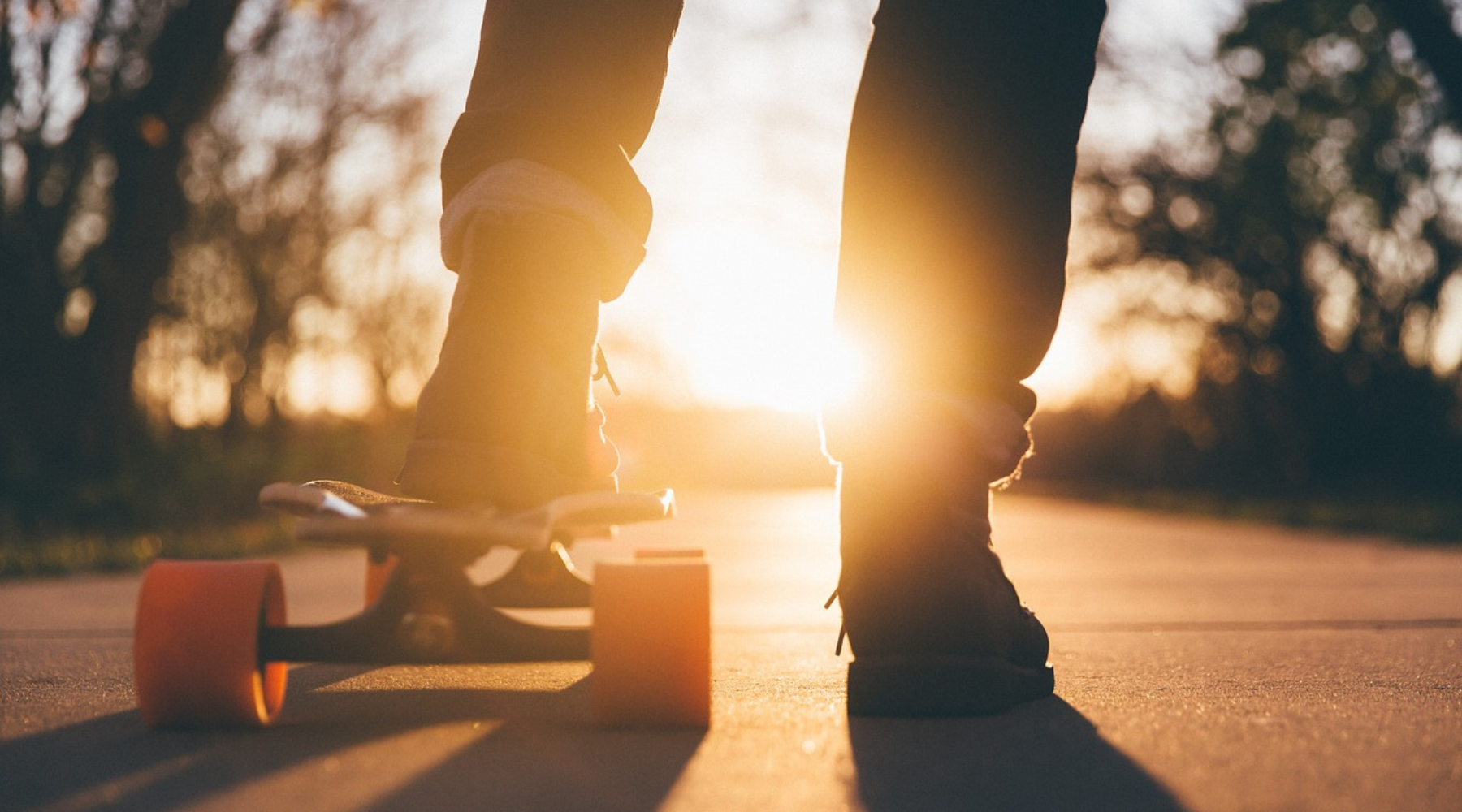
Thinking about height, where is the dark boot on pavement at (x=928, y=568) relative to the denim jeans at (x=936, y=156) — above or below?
below

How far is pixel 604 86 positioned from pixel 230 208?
14344mm

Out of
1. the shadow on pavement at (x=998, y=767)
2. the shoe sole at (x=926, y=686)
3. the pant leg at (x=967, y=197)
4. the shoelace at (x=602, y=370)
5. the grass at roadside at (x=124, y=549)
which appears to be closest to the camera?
the shadow on pavement at (x=998, y=767)

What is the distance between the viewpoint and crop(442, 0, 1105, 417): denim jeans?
1.65 metres

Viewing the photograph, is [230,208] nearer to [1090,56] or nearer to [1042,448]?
[1090,56]

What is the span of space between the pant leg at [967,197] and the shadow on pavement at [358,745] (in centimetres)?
55

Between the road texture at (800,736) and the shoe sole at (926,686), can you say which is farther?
the shoe sole at (926,686)

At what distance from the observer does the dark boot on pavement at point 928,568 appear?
1.52m

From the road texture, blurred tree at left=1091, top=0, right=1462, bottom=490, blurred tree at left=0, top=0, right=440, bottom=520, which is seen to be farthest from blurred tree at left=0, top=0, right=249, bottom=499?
blurred tree at left=1091, top=0, right=1462, bottom=490

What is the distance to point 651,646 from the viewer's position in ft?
4.59

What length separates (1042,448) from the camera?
90.9 feet

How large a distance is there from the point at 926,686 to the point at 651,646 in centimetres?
32

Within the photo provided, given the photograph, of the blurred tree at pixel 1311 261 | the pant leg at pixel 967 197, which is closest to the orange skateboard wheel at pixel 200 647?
the pant leg at pixel 967 197

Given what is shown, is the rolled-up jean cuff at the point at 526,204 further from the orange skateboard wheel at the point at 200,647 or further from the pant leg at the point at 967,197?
the orange skateboard wheel at the point at 200,647

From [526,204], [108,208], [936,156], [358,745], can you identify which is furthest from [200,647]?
[108,208]
